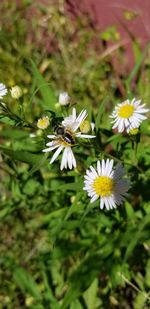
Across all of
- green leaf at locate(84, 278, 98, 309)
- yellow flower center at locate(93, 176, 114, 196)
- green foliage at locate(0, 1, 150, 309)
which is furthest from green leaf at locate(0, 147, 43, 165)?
green leaf at locate(84, 278, 98, 309)

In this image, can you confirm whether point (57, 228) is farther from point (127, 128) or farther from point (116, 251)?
point (127, 128)

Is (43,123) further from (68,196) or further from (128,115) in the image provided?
(68,196)

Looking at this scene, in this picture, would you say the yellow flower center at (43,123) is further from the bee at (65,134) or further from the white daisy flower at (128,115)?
the white daisy flower at (128,115)

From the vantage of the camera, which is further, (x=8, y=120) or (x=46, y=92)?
(x=46, y=92)

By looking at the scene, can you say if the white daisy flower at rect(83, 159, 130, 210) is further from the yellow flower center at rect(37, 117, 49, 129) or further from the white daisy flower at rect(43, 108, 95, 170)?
the yellow flower center at rect(37, 117, 49, 129)

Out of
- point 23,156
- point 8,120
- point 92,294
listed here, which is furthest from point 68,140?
point 92,294

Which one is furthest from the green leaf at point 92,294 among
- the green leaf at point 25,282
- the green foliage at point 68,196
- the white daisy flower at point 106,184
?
the white daisy flower at point 106,184

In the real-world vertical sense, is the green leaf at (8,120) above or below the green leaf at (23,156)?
above
